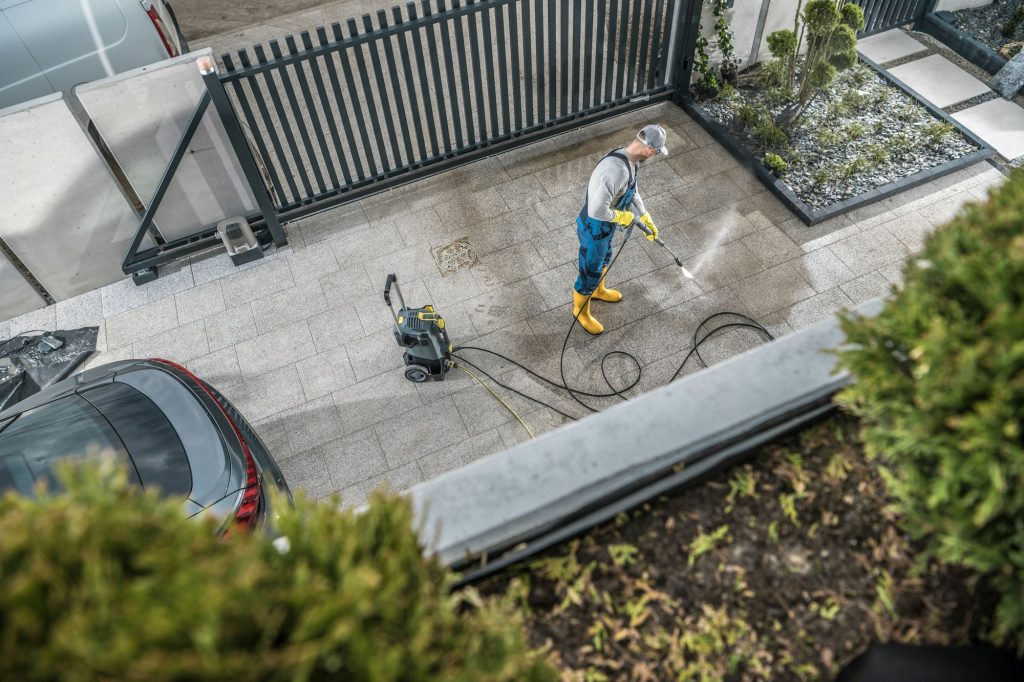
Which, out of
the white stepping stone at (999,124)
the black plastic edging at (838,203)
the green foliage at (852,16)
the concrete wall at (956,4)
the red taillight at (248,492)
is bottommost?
the white stepping stone at (999,124)

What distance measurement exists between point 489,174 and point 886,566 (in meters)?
5.56

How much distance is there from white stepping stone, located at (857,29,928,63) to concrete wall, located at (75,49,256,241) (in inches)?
293

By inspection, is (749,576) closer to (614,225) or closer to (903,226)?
(614,225)

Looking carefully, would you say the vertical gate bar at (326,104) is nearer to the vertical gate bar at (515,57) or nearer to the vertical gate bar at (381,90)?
the vertical gate bar at (381,90)

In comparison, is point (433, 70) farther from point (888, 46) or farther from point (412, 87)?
point (888, 46)

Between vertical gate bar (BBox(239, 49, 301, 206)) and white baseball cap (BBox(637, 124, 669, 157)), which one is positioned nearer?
white baseball cap (BBox(637, 124, 669, 157))

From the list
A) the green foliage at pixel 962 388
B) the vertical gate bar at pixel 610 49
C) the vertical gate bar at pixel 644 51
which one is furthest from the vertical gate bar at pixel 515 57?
the green foliage at pixel 962 388

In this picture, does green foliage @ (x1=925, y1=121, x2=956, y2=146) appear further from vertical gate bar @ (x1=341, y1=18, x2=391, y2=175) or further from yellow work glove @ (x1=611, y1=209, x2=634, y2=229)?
vertical gate bar @ (x1=341, y1=18, x2=391, y2=175)

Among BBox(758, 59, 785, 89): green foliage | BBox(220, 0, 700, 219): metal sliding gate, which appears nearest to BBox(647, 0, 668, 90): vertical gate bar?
BBox(220, 0, 700, 219): metal sliding gate

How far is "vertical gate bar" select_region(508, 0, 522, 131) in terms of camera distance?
6.25 m

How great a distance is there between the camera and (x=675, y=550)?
2.60m

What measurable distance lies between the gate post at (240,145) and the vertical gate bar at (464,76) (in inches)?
81.6

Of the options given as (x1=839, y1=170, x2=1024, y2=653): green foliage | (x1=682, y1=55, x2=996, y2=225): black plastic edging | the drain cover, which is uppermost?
(x1=839, y1=170, x2=1024, y2=653): green foliage

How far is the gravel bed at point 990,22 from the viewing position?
825 cm
